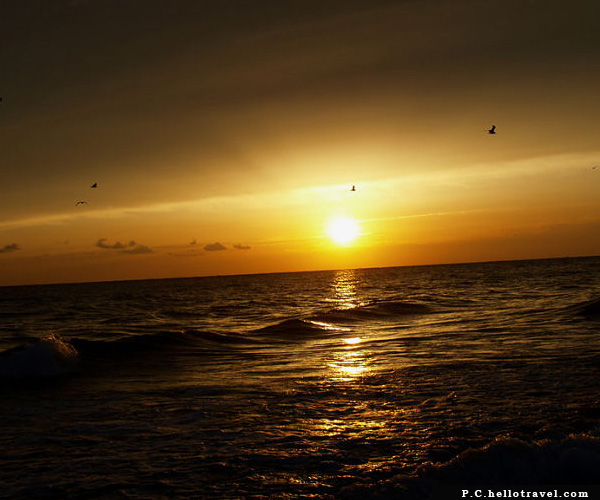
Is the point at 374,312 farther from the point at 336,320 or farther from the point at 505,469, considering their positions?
the point at 505,469

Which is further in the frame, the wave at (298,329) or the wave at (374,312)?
the wave at (374,312)

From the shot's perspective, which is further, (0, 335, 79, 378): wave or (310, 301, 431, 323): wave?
(310, 301, 431, 323): wave

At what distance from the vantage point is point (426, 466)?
8.07 m

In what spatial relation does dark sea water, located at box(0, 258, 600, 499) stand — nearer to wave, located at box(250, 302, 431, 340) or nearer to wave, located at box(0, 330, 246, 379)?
wave, located at box(0, 330, 246, 379)

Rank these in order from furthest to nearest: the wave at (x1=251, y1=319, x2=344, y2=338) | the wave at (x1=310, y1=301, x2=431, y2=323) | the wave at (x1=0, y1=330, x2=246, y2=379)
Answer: the wave at (x1=310, y1=301, x2=431, y2=323) < the wave at (x1=251, y1=319, x2=344, y2=338) < the wave at (x1=0, y1=330, x2=246, y2=379)

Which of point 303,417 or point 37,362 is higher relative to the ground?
point 303,417

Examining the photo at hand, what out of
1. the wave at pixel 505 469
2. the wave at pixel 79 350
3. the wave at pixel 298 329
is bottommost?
the wave at pixel 298 329

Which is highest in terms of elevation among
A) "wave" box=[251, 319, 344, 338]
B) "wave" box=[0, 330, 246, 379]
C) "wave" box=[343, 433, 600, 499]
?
"wave" box=[343, 433, 600, 499]

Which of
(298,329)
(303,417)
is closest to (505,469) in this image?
(303,417)

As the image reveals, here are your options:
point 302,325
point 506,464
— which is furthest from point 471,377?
point 302,325

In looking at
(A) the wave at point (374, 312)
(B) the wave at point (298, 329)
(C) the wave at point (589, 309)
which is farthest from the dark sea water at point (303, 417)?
(A) the wave at point (374, 312)

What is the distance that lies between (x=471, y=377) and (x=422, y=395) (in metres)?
2.53

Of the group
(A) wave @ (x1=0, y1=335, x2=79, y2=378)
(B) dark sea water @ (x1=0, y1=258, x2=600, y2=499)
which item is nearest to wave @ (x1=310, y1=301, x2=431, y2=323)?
(B) dark sea water @ (x1=0, y1=258, x2=600, y2=499)

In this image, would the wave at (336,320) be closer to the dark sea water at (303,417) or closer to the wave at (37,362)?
the dark sea water at (303,417)
